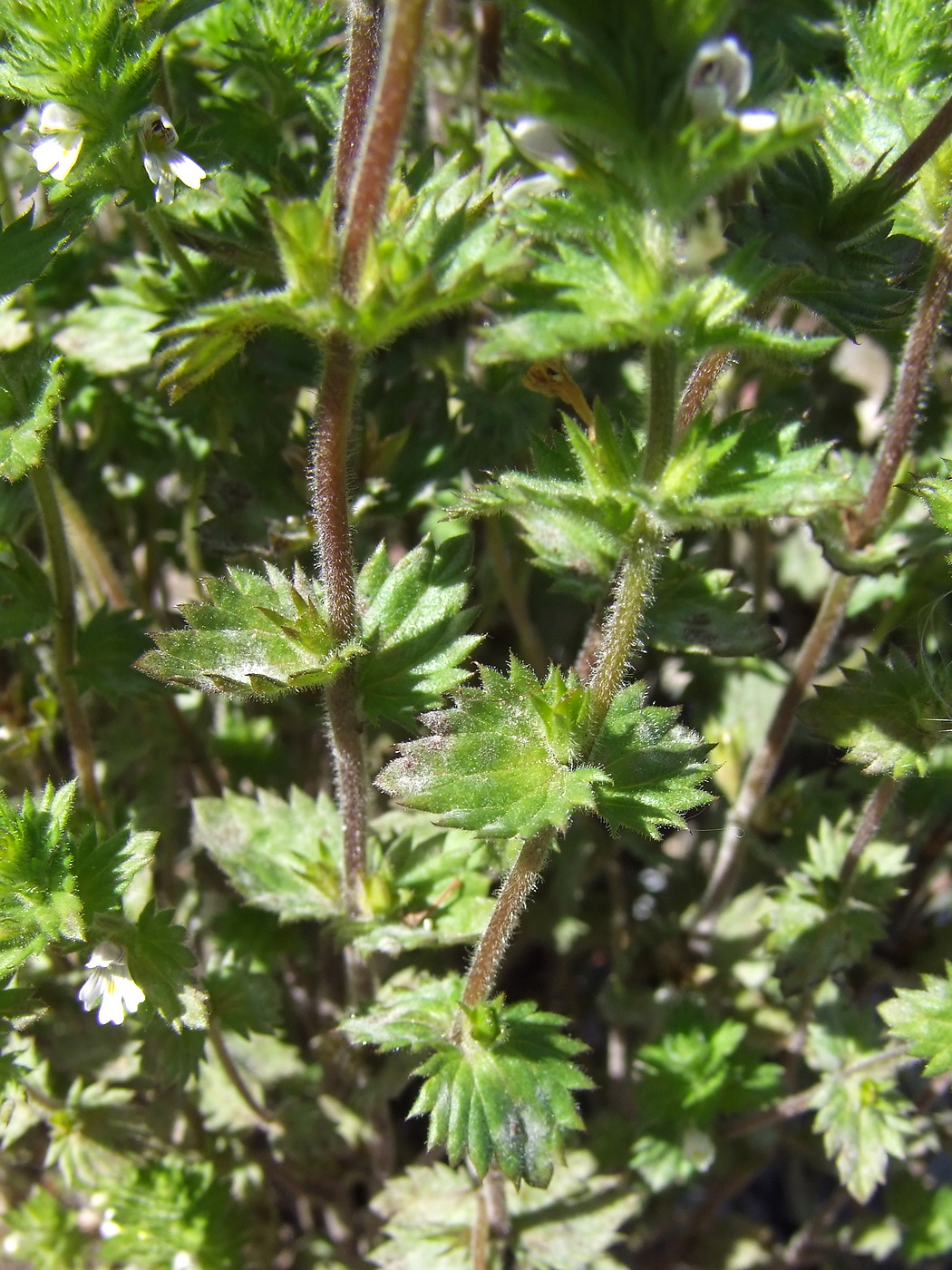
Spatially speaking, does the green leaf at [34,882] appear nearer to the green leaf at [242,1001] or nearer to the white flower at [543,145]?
the green leaf at [242,1001]

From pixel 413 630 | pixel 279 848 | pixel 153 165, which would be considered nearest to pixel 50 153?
pixel 153 165

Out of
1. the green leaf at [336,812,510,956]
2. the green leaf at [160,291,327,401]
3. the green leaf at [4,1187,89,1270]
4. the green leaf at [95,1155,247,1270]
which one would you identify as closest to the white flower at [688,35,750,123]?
the green leaf at [160,291,327,401]

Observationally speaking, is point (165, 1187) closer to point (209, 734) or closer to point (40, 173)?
point (209, 734)

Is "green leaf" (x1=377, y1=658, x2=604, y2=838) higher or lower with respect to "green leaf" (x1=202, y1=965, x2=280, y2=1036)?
higher

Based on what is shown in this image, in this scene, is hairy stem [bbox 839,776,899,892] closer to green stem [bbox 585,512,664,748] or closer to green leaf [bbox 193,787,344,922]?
green stem [bbox 585,512,664,748]

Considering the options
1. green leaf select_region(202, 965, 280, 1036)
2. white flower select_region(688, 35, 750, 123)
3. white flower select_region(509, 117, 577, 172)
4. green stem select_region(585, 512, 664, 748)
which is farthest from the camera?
green leaf select_region(202, 965, 280, 1036)

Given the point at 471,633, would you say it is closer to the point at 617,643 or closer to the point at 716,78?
the point at 617,643
